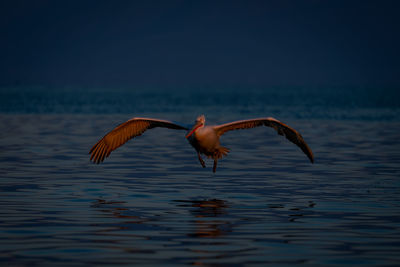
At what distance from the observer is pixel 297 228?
39.5 ft

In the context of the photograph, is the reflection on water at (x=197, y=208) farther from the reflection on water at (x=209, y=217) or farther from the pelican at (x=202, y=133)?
the pelican at (x=202, y=133)

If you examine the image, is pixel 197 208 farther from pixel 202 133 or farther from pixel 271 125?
pixel 271 125

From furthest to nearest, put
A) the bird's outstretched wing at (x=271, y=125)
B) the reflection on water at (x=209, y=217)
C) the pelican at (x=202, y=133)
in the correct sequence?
the pelican at (x=202, y=133)
the bird's outstretched wing at (x=271, y=125)
the reflection on water at (x=209, y=217)

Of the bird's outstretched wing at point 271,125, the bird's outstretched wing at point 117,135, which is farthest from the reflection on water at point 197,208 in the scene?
the bird's outstretched wing at point 271,125

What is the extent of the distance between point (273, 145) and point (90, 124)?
1527 centimetres

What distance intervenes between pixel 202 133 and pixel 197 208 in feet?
8.98

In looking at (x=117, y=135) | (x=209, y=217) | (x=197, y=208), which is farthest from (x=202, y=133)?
(x=209, y=217)

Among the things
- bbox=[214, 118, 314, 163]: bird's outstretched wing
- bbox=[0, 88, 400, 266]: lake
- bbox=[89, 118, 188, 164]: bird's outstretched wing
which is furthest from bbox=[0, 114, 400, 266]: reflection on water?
bbox=[214, 118, 314, 163]: bird's outstretched wing

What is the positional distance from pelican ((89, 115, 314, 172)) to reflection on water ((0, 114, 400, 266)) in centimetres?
80

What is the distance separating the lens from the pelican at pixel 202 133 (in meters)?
16.0

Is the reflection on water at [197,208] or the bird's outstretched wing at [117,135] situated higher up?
the bird's outstretched wing at [117,135]

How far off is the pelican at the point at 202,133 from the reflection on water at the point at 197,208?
0.80m

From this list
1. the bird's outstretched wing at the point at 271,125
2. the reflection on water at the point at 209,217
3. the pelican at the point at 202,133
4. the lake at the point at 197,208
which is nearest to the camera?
the lake at the point at 197,208

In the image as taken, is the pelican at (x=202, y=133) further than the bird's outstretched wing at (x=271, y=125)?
Yes
